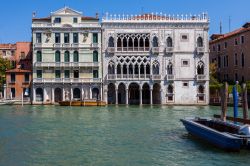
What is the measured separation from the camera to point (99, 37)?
1756 inches

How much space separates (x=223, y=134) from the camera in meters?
12.9

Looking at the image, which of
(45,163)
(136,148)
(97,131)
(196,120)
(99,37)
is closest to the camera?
(45,163)

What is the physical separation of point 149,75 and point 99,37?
264 inches

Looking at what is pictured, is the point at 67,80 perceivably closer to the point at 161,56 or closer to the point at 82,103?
the point at 82,103

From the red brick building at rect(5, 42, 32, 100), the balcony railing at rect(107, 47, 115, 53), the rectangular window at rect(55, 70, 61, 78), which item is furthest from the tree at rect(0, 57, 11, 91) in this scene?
the balcony railing at rect(107, 47, 115, 53)

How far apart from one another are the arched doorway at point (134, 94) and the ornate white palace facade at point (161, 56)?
0.94 m

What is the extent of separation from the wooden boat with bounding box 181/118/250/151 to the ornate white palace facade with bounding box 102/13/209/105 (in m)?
27.9

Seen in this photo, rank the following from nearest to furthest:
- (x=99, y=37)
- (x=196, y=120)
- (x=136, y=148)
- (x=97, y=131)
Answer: (x=136, y=148)
(x=196, y=120)
(x=97, y=131)
(x=99, y=37)

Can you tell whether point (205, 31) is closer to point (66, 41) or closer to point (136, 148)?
point (66, 41)

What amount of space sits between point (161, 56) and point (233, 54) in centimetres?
899

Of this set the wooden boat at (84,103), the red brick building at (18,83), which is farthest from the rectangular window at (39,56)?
the wooden boat at (84,103)

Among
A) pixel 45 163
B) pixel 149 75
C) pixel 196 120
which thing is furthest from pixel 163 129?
pixel 149 75

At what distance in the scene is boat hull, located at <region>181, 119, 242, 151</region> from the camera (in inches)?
490

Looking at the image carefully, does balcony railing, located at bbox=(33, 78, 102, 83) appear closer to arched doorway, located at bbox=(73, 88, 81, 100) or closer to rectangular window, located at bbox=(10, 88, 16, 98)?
arched doorway, located at bbox=(73, 88, 81, 100)
